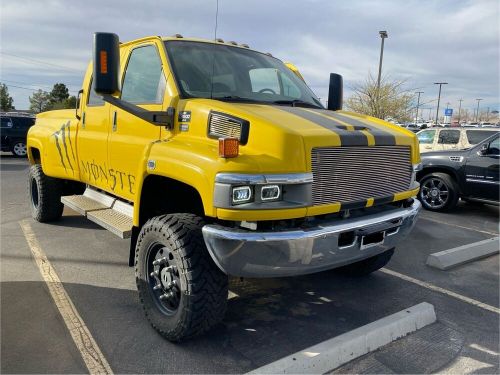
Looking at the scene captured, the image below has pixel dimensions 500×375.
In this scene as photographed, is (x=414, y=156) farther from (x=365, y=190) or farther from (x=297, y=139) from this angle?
(x=297, y=139)

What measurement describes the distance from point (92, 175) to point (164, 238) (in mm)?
2218

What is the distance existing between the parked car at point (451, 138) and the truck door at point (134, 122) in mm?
8211

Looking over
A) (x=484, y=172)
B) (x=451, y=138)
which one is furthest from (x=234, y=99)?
(x=451, y=138)

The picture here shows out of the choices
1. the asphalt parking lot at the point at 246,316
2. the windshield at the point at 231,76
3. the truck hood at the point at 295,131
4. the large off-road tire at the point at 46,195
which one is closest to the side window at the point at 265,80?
the windshield at the point at 231,76

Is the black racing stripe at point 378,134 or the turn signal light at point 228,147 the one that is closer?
the turn signal light at point 228,147

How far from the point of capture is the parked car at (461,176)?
772 cm

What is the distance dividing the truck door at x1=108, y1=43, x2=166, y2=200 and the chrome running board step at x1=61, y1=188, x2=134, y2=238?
0.17m

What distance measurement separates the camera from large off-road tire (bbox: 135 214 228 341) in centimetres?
291

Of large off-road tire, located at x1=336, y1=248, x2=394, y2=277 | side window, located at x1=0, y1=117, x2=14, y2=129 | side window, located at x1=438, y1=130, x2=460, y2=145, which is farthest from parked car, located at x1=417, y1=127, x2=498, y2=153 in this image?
side window, located at x1=0, y1=117, x2=14, y2=129

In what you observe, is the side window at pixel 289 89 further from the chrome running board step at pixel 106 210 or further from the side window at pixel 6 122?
the side window at pixel 6 122

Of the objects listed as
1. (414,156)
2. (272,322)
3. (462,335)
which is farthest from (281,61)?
(462,335)

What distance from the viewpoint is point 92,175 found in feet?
15.9

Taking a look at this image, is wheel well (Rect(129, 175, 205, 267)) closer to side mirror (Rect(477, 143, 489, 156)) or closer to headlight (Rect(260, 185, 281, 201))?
headlight (Rect(260, 185, 281, 201))

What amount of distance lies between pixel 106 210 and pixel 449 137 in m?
9.43
